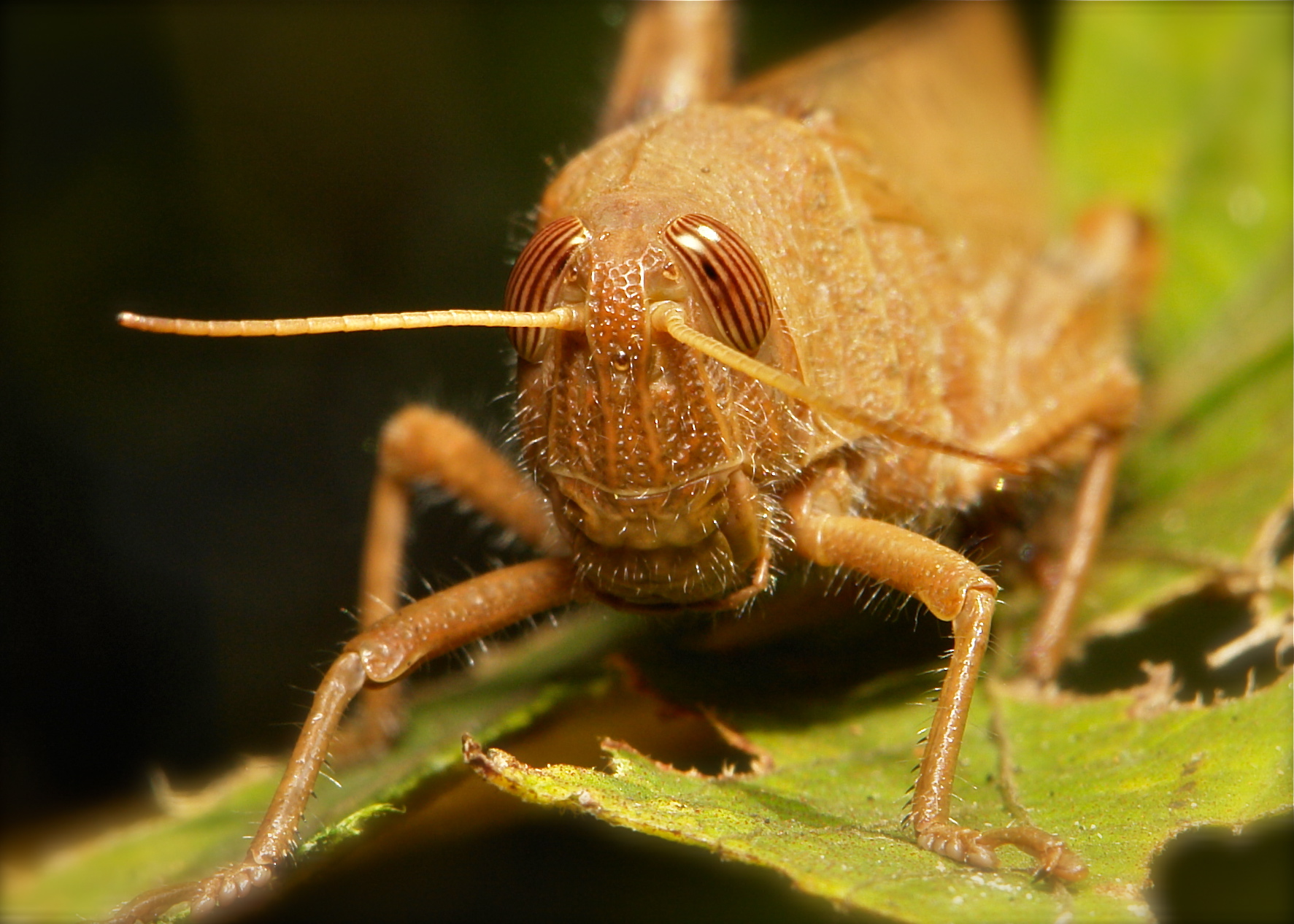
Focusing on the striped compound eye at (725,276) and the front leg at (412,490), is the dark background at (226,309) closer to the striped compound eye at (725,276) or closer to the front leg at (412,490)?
the front leg at (412,490)

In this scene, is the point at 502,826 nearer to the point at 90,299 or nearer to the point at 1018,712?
the point at 1018,712

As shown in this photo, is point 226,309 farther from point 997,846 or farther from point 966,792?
point 997,846

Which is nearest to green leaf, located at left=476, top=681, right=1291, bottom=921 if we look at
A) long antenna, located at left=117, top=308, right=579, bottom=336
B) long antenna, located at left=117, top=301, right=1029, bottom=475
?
long antenna, located at left=117, top=301, right=1029, bottom=475

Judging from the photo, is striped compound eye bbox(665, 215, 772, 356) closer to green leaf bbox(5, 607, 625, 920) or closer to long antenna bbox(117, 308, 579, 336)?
long antenna bbox(117, 308, 579, 336)

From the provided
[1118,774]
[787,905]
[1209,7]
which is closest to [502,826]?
[787,905]

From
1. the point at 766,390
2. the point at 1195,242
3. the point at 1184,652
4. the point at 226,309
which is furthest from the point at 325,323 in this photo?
the point at 1195,242

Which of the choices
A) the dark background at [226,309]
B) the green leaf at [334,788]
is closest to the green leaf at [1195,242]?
the dark background at [226,309]
